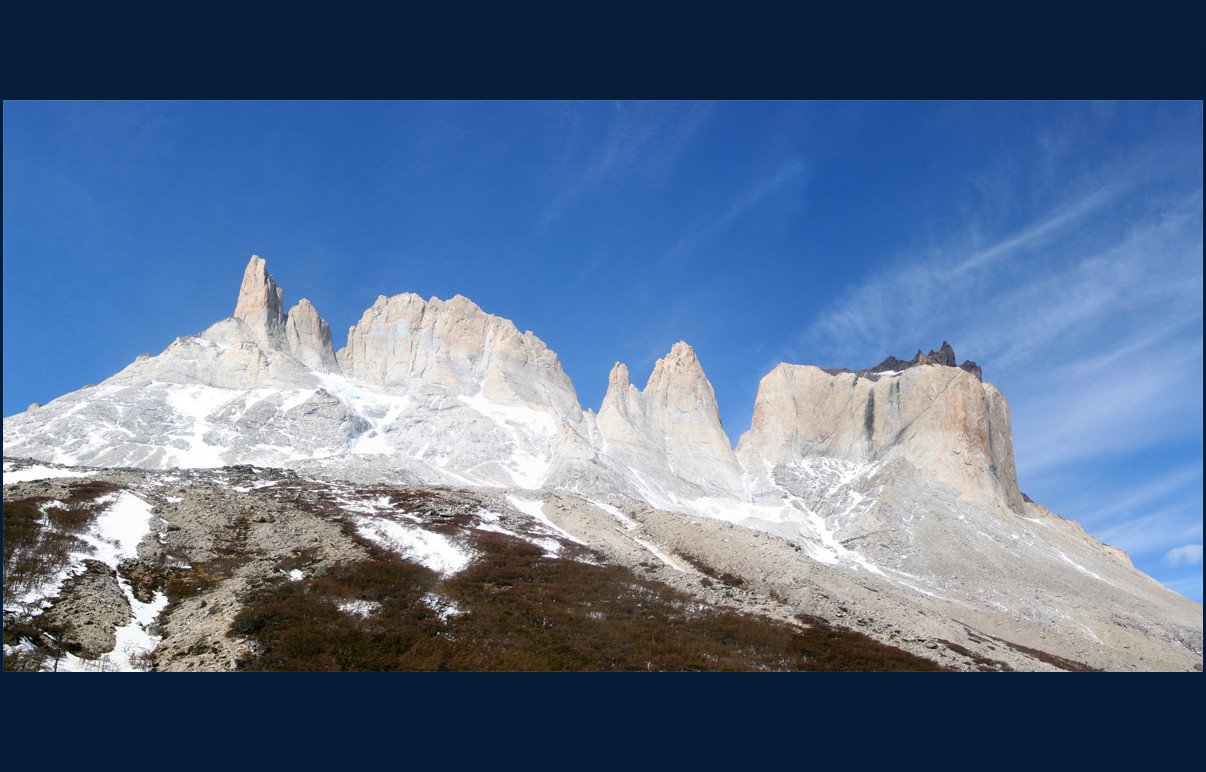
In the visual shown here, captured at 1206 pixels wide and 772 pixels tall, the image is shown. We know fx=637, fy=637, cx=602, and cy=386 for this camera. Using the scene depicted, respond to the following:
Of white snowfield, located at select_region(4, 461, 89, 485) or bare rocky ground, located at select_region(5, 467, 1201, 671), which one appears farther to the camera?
white snowfield, located at select_region(4, 461, 89, 485)

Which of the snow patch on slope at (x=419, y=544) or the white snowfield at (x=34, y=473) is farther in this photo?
the white snowfield at (x=34, y=473)

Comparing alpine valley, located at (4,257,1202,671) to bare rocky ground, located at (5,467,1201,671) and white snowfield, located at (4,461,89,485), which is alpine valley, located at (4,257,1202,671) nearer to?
bare rocky ground, located at (5,467,1201,671)

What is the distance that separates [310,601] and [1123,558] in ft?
652

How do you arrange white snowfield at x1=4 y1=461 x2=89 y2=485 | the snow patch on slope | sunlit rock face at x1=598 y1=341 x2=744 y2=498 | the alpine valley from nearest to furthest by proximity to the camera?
the alpine valley
the snow patch on slope
white snowfield at x1=4 y1=461 x2=89 y2=485
sunlit rock face at x1=598 y1=341 x2=744 y2=498

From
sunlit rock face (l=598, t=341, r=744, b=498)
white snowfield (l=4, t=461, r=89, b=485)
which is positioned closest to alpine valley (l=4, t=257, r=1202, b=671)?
white snowfield (l=4, t=461, r=89, b=485)

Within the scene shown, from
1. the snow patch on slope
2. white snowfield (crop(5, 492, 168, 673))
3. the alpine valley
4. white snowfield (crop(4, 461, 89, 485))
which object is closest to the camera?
white snowfield (crop(5, 492, 168, 673))

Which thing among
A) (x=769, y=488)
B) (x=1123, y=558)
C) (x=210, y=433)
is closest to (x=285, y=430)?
(x=210, y=433)

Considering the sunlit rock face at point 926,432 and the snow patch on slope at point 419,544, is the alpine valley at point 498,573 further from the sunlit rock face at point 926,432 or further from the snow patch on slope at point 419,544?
the sunlit rock face at point 926,432

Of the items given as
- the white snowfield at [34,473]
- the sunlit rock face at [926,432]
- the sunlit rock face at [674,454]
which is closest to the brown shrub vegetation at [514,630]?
the white snowfield at [34,473]

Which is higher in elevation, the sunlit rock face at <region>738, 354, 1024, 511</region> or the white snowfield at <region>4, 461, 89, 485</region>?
the sunlit rock face at <region>738, 354, 1024, 511</region>

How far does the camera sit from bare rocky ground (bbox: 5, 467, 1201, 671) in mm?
25578

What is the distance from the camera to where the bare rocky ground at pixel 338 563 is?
25.6m

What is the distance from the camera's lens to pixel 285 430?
15962 cm

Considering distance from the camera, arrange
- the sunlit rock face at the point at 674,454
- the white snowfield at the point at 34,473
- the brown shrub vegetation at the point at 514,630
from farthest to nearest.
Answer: the sunlit rock face at the point at 674,454, the white snowfield at the point at 34,473, the brown shrub vegetation at the point at 514,630
